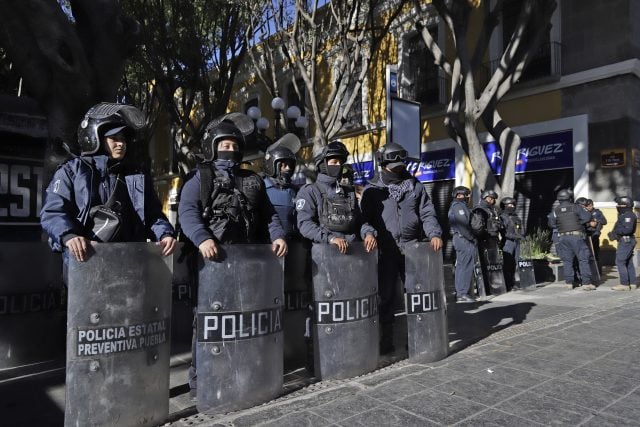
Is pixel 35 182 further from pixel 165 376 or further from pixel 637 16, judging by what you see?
pixel 637 16

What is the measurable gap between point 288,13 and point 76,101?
28.3 ft

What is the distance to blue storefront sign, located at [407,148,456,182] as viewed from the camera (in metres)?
16.5

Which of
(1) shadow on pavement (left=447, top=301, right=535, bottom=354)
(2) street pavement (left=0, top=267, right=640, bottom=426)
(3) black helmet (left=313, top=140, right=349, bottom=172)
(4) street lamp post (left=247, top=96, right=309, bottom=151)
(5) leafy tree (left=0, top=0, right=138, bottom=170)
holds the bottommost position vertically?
(1) shadow on pavement (left=447, top=301, right=535, bottom=354)

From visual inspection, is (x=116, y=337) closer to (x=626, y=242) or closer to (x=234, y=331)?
(x=234, y=331)

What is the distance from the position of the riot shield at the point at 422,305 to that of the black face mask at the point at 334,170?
904 millimetres

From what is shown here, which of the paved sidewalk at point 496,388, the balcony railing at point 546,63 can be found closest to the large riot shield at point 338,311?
the paved sidewalk at point 496,388

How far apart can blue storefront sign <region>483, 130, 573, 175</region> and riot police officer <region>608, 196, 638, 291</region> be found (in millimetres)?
4623

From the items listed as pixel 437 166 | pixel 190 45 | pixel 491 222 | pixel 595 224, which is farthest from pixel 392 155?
pixel 437 166

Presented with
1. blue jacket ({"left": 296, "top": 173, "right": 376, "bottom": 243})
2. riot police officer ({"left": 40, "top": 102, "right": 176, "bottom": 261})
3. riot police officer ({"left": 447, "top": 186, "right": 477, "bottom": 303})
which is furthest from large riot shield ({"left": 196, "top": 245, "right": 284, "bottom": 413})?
riot police officer ({"left": 447, "top": 186, "right": 477, "bottom": 303})

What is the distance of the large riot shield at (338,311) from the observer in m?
3.87

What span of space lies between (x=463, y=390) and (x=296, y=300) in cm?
164

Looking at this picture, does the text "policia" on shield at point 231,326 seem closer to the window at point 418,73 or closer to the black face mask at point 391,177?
the black face mask at point 391,177

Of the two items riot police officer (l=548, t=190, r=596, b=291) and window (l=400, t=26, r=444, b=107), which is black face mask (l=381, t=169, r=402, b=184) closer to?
riot police officer (l=548, t=190, r=596, b=291)

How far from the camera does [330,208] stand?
4.23m
